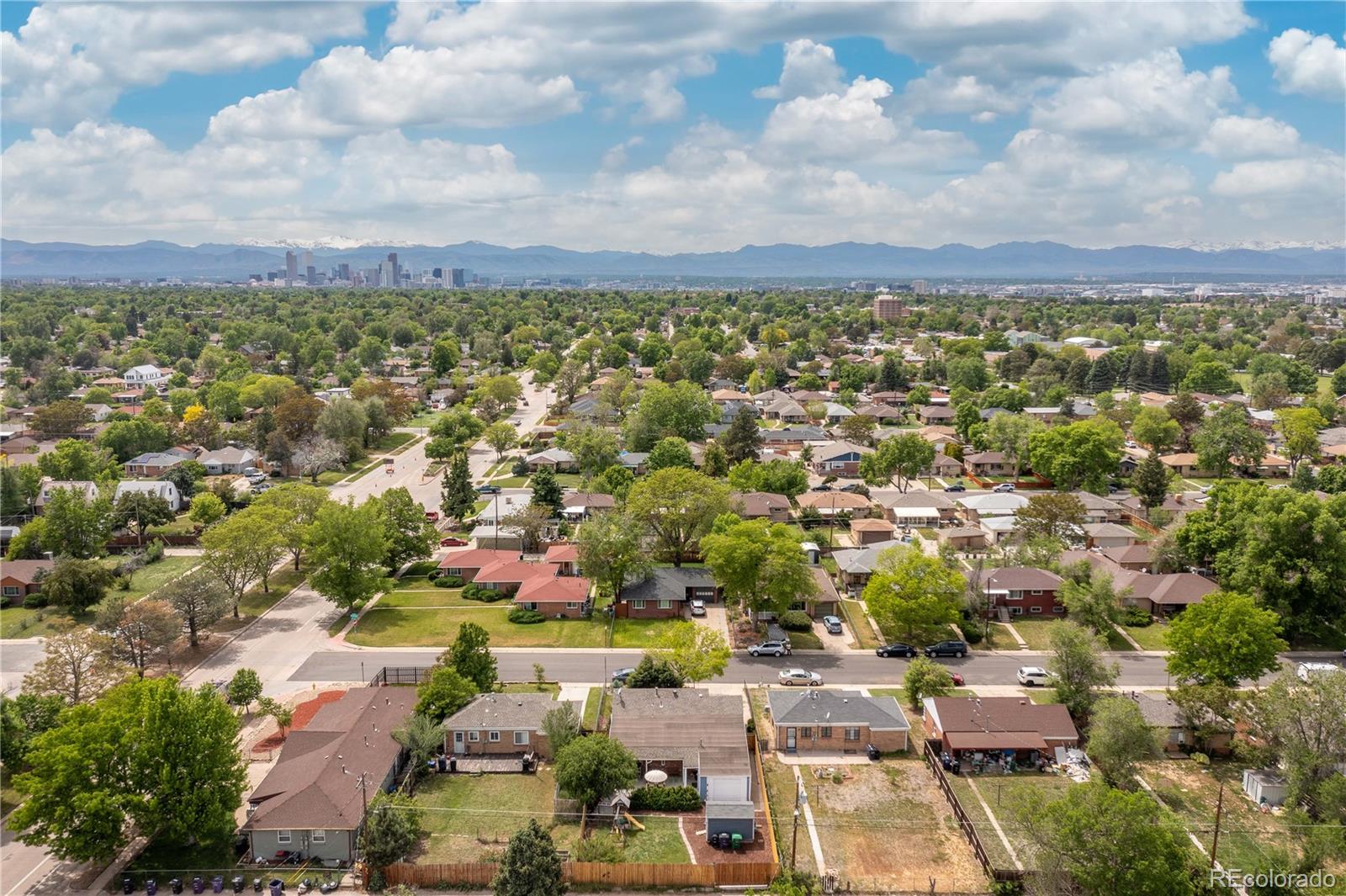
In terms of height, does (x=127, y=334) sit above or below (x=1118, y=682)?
above

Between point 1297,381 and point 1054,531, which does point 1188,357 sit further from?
point 1054,531

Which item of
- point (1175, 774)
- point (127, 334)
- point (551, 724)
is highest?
point (127, 334)

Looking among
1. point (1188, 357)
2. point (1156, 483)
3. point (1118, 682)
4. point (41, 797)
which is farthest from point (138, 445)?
point (1188, 357)

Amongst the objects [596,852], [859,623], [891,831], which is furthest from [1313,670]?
[596,852]

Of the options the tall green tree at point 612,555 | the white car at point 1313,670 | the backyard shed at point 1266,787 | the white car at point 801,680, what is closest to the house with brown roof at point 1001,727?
the white car at point 801,680

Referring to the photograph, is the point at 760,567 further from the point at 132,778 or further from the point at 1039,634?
the point at 132,778

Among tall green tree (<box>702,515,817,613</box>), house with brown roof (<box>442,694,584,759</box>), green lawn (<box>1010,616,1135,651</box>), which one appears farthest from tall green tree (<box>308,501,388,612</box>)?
green lawn (<box>1010,616,1135,651</box>)

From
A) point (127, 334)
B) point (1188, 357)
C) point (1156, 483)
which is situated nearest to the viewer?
point (1156, 483)
